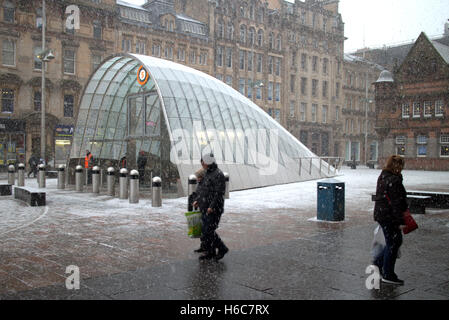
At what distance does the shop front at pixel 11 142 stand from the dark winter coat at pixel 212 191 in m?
32.1

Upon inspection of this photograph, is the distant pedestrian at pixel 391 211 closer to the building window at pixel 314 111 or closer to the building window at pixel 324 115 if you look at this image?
the building window at pixel 314 111

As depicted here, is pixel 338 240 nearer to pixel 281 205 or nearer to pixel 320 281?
pixel 320 281

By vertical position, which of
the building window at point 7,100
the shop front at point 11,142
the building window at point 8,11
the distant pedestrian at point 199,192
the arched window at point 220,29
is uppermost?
the arched window at point 220,29

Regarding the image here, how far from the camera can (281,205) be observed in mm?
14234

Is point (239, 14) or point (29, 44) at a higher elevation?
point (239, 14)

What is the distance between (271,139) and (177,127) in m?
6.59

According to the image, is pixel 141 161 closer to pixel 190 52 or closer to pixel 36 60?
pixel 36 60

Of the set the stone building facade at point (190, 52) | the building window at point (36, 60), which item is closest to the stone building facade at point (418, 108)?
the stone building facade at point (190, 52)

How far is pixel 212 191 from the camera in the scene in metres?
6.72

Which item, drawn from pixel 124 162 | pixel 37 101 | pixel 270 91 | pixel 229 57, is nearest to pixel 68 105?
pixel 37 101

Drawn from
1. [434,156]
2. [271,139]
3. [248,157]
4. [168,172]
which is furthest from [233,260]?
[434,156]

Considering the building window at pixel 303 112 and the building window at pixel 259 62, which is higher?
the building window at pixel 259 62

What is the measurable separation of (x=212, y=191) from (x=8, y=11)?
3617 cm

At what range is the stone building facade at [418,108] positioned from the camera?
46.2 meters
